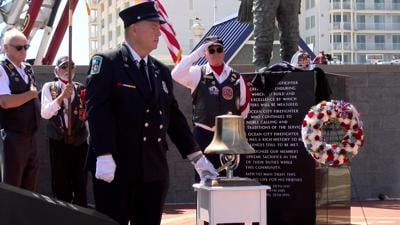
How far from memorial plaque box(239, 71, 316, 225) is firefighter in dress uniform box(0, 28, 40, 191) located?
7.31 feet

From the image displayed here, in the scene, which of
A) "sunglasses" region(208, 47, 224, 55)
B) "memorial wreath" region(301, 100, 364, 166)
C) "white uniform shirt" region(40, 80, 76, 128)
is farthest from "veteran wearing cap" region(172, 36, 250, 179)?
"white uniform shirt" region(40, 80, 76, 128)

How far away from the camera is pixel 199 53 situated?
7043 millimetres

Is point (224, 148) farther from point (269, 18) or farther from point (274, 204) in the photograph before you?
point (269, 18)

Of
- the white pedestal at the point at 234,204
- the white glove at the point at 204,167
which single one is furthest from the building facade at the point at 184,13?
the white glove at the point at 204,167

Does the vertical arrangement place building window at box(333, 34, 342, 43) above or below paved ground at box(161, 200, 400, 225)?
above

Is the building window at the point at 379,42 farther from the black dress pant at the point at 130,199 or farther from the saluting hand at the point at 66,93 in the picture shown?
the black dress pant at the point at 130,199

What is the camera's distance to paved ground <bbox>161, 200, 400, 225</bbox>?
823cm

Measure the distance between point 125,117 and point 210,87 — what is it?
2.57 meters

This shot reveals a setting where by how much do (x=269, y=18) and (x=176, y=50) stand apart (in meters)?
2.54

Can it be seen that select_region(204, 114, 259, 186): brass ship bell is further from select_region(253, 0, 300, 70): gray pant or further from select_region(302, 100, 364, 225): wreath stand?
select_region(253, 0, 300, 70): gray pant

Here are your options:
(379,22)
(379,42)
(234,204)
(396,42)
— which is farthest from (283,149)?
(396,42)

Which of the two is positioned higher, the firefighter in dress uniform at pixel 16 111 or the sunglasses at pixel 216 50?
the sunglasses at pixel 216 50

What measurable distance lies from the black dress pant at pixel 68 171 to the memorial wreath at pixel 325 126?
2.57 meters

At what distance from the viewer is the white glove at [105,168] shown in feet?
13.9
